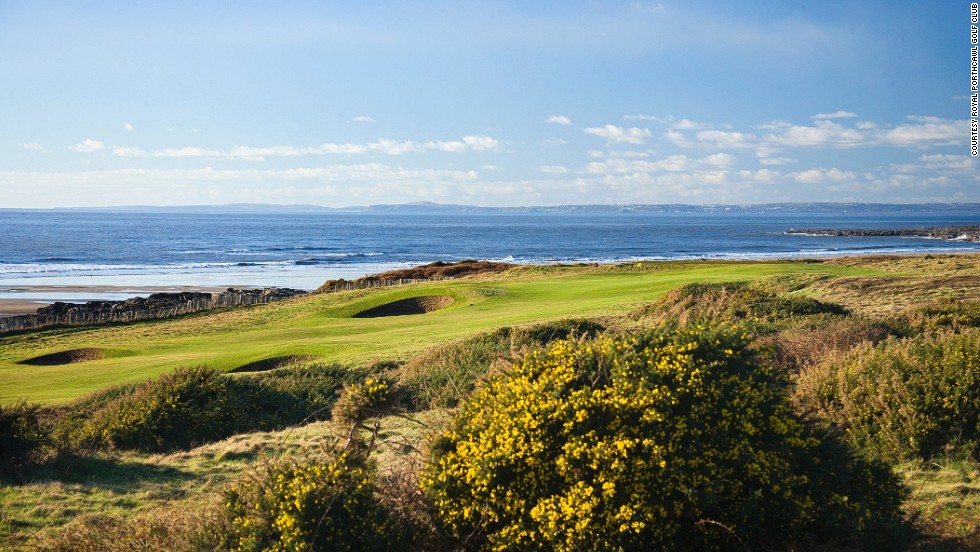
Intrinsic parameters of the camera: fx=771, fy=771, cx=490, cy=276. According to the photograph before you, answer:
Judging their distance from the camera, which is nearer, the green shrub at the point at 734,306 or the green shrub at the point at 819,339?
the green shrub at the point at 819,339

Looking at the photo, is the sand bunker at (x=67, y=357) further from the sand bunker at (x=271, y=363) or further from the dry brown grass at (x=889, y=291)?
the dry brown grass at (x=889, y=291)

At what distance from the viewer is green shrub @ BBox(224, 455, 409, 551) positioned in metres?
6.14

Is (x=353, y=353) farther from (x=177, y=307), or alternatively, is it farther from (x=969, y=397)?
(x=177, y=307)

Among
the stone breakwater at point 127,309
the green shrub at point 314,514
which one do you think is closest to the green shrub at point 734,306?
the green shrub at point 314,514

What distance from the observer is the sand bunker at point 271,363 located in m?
24.0

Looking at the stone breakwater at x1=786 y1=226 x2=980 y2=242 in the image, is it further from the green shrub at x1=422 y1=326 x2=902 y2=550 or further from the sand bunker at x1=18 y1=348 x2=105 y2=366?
the green shrub at x1=422 y1=326 x2=902 y2=550

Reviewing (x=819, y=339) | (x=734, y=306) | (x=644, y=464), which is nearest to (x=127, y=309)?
(x=734, y=306)

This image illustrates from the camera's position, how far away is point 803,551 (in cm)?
675

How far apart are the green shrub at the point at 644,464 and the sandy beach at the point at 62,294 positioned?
161 feet

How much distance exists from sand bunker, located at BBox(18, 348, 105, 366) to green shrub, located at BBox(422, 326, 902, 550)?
26.5 m

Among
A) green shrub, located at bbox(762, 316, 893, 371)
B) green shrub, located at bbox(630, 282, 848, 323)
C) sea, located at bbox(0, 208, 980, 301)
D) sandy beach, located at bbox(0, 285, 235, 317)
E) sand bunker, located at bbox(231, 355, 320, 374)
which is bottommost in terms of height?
sandy beach, located at bbox(0, 285, 235, 317)

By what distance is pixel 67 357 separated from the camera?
29453 millimetres

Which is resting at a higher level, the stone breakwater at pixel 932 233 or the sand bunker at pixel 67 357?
the stone breakwater at pixel 932 233

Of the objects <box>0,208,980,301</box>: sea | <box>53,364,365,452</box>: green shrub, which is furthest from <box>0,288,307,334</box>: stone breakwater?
<box>53,364,365,452</box>: green shrub
